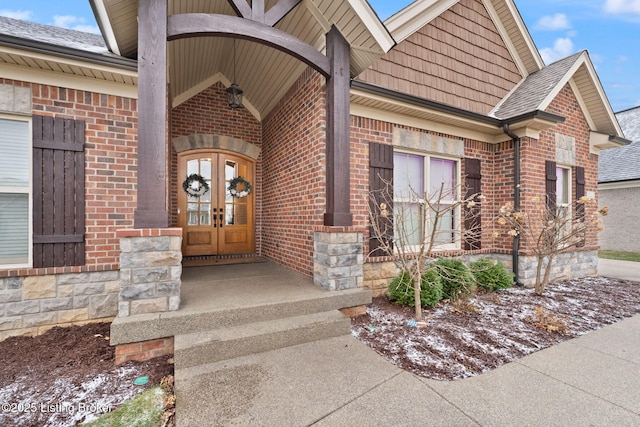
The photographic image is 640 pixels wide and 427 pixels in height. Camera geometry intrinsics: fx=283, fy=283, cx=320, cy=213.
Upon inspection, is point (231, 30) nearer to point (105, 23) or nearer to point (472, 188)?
point (105, 23)

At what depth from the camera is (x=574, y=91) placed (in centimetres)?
594

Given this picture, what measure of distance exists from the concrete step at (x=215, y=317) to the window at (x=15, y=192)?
177cm

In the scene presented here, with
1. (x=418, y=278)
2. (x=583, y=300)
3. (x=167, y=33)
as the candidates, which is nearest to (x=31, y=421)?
(x=167, y=33)

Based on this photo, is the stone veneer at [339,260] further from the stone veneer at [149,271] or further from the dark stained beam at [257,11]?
the dark stained beam at [257,11]

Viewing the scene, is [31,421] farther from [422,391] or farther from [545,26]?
[545,26]

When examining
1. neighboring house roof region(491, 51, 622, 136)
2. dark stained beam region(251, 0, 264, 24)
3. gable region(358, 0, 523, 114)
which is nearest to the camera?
dark stained beam region(251, 0, 264, 24)

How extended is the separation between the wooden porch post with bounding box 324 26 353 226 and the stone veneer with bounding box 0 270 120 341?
2.74m

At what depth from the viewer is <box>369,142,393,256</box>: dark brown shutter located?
430cm

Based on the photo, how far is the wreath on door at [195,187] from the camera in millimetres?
5508

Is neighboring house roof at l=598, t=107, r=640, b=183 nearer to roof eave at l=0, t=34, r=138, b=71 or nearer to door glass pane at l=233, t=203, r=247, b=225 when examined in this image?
door glass pane at l=233, t=203, r=247, b=225

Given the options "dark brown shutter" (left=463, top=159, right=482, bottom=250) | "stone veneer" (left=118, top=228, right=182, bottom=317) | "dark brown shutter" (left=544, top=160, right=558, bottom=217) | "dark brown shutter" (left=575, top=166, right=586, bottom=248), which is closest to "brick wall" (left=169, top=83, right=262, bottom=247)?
"stone veneer" (left=118, top=228, right=182, bottom=317)

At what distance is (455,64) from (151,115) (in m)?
5.57

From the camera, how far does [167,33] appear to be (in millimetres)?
2752

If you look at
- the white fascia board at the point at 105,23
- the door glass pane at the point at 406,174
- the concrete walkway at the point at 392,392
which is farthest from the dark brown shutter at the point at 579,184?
the white fascia board at the point at 105,23
